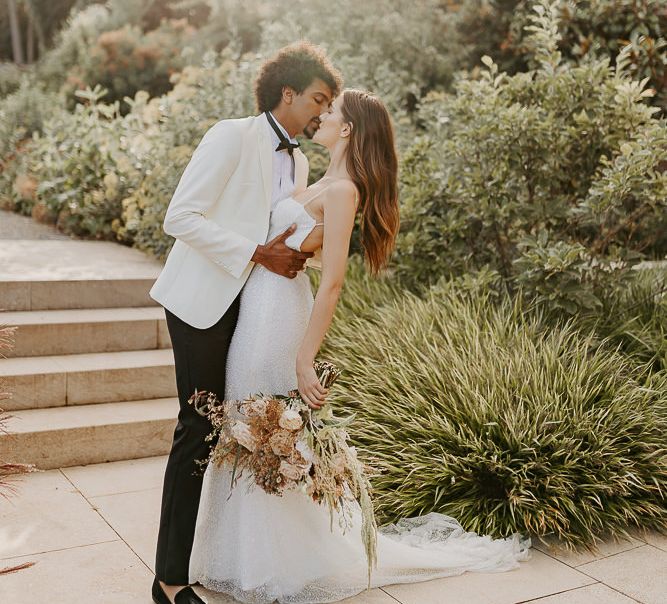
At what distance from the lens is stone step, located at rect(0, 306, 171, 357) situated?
16.6 ft

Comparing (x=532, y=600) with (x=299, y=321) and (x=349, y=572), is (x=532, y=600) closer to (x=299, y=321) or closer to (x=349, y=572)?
(x=349, y=572)

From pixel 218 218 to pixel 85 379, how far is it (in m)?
2.24

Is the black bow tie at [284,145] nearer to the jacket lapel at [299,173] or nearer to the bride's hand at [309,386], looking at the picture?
the jacket lapel at [299,173]

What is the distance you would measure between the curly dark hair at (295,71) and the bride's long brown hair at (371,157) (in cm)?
16

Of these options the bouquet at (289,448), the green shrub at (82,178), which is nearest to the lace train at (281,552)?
the bouquet at (289,448)

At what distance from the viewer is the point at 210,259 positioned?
2955mm

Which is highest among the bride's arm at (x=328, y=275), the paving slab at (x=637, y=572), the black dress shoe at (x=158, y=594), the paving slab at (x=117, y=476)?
the bride's arm at (x=328, y=275)

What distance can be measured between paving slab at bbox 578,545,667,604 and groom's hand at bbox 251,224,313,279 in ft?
6.09

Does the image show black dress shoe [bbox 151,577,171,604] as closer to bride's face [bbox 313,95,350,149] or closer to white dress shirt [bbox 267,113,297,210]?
white dress shirt [bbox 267,113,297,210]

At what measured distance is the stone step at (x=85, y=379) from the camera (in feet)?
15.3

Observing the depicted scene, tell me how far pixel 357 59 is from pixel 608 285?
369 cm

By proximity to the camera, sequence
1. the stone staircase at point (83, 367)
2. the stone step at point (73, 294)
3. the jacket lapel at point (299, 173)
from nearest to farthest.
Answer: the jacket lapel at point (299, 173), the stone staircase at point (83, 367), the stone step at point (73, 294)

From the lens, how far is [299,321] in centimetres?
308

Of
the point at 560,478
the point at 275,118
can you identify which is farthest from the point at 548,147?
the point at 275,118
